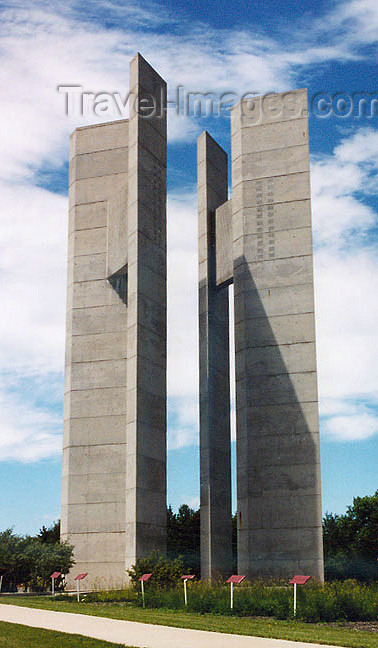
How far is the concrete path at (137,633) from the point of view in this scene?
36.8 ft

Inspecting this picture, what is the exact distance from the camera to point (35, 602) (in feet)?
70.5

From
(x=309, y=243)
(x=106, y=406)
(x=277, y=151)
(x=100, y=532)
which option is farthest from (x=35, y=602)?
(x=277, y=151)

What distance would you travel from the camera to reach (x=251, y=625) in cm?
1409

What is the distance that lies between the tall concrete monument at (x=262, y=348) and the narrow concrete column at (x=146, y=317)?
1996mm

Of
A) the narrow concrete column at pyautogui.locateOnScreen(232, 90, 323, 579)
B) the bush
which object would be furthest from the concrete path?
the narrow concrete column at pyautogui.locateOnScreen(232, 90, 323, 579)

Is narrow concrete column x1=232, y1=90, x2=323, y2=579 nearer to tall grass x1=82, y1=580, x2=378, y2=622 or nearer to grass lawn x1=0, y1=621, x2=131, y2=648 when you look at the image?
tall grass x1=82, y1=580, x2=378, y2=622

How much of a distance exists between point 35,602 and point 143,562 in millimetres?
4328

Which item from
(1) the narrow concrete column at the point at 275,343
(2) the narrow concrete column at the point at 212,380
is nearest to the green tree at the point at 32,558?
(2) the narrow concrete column at the point at 212,380

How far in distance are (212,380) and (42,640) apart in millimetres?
19061

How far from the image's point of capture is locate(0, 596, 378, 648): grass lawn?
39.3 feet

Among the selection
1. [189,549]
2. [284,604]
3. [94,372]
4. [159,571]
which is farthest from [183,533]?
[284,604]

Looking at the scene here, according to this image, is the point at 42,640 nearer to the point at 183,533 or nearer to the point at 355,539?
the point at 183,533

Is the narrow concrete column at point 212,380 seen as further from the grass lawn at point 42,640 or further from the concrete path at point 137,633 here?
the grass lawn at point 42,640

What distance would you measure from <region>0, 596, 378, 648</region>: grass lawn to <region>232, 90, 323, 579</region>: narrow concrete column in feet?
32.4
